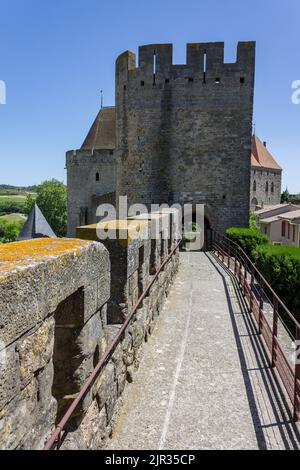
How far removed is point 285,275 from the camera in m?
11.3

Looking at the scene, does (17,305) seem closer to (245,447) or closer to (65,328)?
(65,328)

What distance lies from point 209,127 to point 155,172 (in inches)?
132

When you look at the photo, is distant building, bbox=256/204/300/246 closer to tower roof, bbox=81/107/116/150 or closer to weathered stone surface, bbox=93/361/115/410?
tower roof, bbox=81/107/116/150

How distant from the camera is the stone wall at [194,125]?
19484 millimetres

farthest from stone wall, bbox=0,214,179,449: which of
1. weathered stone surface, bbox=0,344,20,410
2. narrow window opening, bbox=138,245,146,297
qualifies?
narrow window opening, bbox=138,245,146,297

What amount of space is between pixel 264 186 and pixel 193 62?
112 ft

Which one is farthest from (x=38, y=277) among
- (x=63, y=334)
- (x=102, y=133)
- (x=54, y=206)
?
(x=54, y=206)

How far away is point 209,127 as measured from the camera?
1977cm

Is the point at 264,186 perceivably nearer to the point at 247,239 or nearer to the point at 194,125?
the point at 194,125

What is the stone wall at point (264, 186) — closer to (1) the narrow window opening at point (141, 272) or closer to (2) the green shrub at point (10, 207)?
(1) the narrow window opening at point (141, 272)

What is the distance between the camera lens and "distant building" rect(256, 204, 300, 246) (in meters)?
35.1

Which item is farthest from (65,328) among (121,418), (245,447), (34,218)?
(34,218)

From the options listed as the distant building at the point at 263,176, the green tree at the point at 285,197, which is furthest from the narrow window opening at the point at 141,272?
the green tree at the point at 285,197

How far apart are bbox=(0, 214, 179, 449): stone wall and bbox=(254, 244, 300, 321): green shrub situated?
24.2 ft
